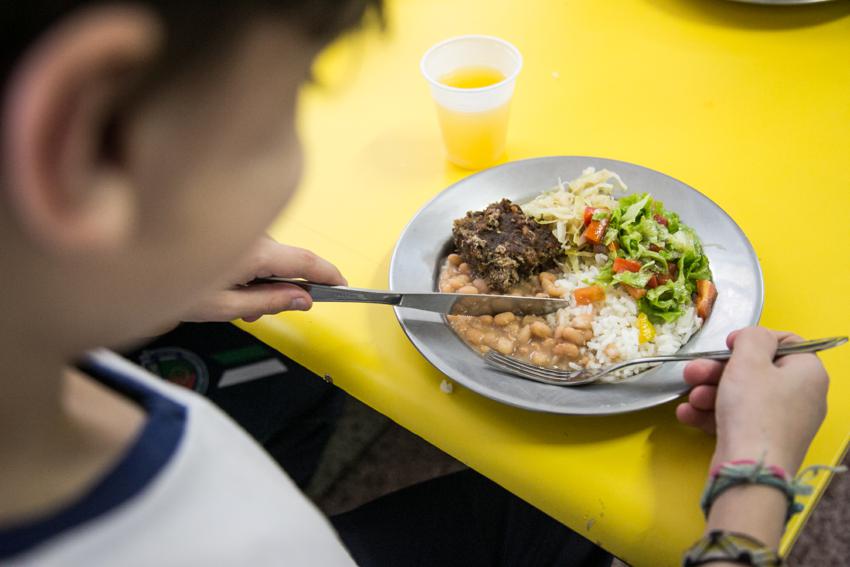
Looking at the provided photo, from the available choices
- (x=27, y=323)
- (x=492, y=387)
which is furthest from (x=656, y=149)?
(x=27, y=323)

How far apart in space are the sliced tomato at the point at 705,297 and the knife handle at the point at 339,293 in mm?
378

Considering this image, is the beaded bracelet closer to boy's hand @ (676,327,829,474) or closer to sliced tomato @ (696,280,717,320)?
boy's hand @ (676,327,829,474)

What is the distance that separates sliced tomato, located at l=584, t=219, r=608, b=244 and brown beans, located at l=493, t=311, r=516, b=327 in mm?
162

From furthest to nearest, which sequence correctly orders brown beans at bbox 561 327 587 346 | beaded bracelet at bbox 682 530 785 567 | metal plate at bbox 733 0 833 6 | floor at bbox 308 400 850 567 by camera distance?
floor at bbox 308 400 850 567, metal plate at bbox 733 0 833 6, brown beans at bbox 561 327 587 346, beaded bracelet at bbox 682 530 785 567

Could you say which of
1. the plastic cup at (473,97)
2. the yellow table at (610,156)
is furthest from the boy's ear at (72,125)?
the plastic cup at (473,97)

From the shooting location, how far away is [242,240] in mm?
440

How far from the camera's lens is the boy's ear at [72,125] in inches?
12.4

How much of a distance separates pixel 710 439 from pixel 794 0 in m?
0.94

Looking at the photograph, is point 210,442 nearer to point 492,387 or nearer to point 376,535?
point 492,387

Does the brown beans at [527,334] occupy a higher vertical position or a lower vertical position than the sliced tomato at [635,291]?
lower

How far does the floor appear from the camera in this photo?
1.54 m

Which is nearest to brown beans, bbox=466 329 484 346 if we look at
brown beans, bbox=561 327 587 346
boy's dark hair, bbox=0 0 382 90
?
brown beans, bbox=561 327 587 346

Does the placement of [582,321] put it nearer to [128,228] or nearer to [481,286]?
[481,286]

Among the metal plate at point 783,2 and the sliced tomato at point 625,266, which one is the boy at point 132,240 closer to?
the sliced tomato at point 625,266
